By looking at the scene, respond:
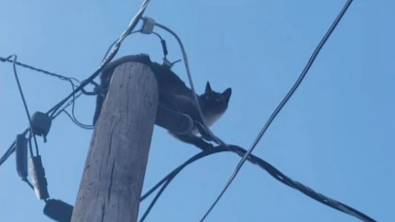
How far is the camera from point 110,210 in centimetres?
328

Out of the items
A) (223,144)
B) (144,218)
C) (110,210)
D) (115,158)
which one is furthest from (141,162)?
(223,144)

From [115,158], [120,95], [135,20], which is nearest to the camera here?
[115,158]

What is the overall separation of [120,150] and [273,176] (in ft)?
Answer: 4.03

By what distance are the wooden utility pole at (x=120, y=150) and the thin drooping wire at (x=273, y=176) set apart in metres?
0.62

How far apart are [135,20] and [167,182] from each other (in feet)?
3.41

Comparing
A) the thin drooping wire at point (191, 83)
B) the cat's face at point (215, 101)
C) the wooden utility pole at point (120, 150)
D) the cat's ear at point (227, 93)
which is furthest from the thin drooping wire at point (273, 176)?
the cat's ear at point (227, 93)

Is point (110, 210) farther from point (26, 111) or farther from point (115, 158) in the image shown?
point (26, 111)

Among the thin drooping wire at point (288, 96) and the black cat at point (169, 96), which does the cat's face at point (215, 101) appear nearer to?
the black cat at point (169, 96)

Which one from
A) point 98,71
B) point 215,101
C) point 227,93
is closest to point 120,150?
point 98,71

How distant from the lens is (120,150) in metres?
3.55

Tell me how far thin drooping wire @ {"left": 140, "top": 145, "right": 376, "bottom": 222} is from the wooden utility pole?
62cm

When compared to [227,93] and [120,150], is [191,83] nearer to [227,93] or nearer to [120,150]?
[120,150]

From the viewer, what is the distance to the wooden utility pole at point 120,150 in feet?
10.9

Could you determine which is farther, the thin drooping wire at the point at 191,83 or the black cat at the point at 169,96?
the thin drooping wire at the point at 191,83
